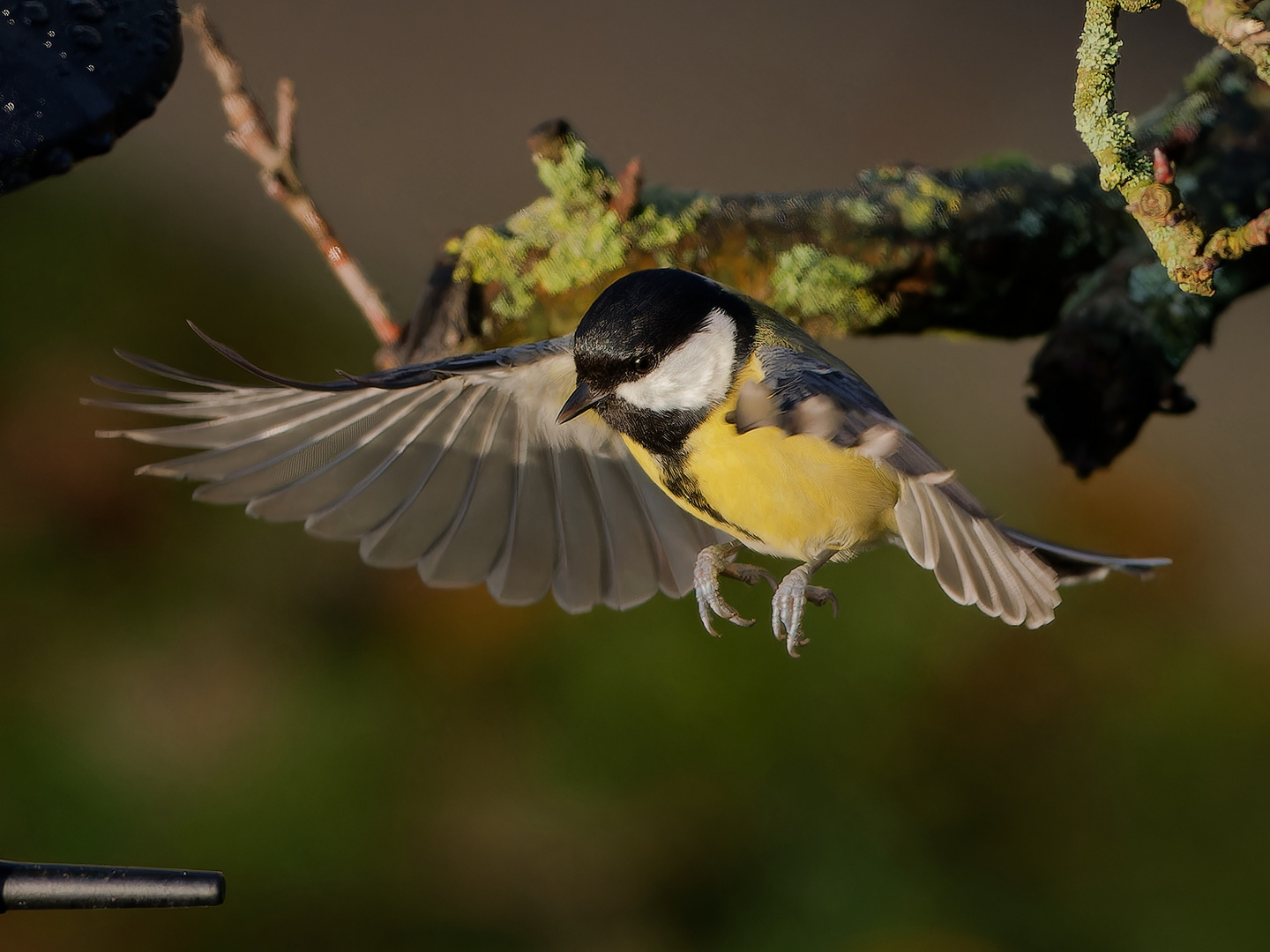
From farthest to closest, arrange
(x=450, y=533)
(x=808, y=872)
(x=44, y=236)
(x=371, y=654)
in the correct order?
(x=44, y=236), (x=371, y=654), (x=808, y=872), (x=450, y=533)

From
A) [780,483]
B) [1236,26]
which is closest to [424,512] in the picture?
[780,483]

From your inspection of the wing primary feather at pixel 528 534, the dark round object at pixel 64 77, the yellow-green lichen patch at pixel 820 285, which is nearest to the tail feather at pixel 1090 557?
the yellow-green lichen patch at pixel 820 285

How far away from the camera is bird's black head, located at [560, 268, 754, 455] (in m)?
0.92

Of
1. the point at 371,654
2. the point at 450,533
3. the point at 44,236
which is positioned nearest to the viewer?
Answer: the point at 450,533

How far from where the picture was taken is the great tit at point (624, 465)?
0.87 m

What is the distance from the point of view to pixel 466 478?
49.9 inches

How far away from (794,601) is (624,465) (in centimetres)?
41

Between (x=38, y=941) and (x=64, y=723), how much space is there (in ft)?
1.13

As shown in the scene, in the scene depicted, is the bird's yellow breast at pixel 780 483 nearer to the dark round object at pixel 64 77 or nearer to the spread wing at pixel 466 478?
the spread wing at pixel 466 478

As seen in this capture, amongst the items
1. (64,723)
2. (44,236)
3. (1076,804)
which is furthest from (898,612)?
(44,236)

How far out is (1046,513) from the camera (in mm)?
2045

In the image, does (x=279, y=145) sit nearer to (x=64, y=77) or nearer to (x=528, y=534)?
(x=64, y=77)

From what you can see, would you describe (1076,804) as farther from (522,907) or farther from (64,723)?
(64,723)

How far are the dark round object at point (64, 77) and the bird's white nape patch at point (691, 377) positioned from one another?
0.45 metres
